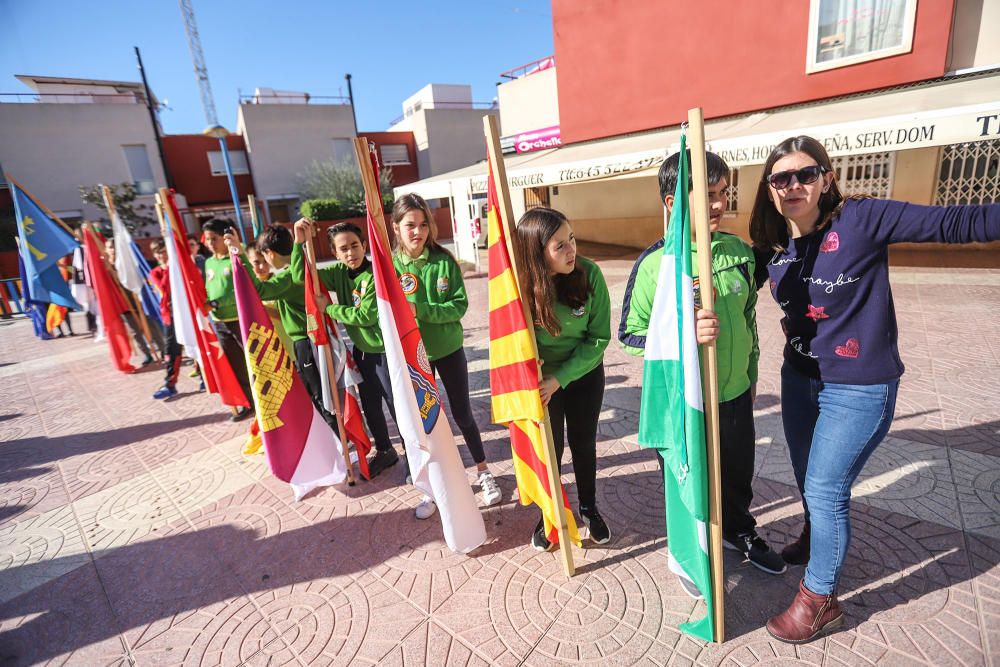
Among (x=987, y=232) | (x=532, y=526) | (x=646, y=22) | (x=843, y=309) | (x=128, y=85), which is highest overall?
(x=128, y=85)

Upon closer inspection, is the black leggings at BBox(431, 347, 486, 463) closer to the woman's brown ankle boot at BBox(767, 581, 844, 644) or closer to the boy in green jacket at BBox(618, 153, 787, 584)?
the boy in green jacket at BBox(618, 153, 787, 584)

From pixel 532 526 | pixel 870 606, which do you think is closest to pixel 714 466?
pixel 870 606

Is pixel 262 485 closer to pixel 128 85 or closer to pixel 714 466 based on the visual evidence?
pixel 714 466

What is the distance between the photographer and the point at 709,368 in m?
1.80

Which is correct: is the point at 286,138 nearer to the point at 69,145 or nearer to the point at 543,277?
the point at 69,145

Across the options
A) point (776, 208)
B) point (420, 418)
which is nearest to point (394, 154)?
point (420, 418)

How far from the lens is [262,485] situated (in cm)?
370

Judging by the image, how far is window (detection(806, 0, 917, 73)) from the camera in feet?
26.5

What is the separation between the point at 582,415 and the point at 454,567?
1.09 meters

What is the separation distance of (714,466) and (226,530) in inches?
121

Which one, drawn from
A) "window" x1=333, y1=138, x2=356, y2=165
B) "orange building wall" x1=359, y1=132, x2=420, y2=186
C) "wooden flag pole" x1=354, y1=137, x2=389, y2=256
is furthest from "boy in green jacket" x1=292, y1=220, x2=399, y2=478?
"orange building wall" x1=359, y1=132, x2=420, y2=186

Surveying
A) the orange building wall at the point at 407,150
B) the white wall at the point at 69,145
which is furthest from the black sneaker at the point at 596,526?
the orange building wall at the point at 407,150

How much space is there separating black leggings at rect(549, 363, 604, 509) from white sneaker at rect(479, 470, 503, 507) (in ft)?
2.40

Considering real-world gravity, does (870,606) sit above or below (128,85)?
below
